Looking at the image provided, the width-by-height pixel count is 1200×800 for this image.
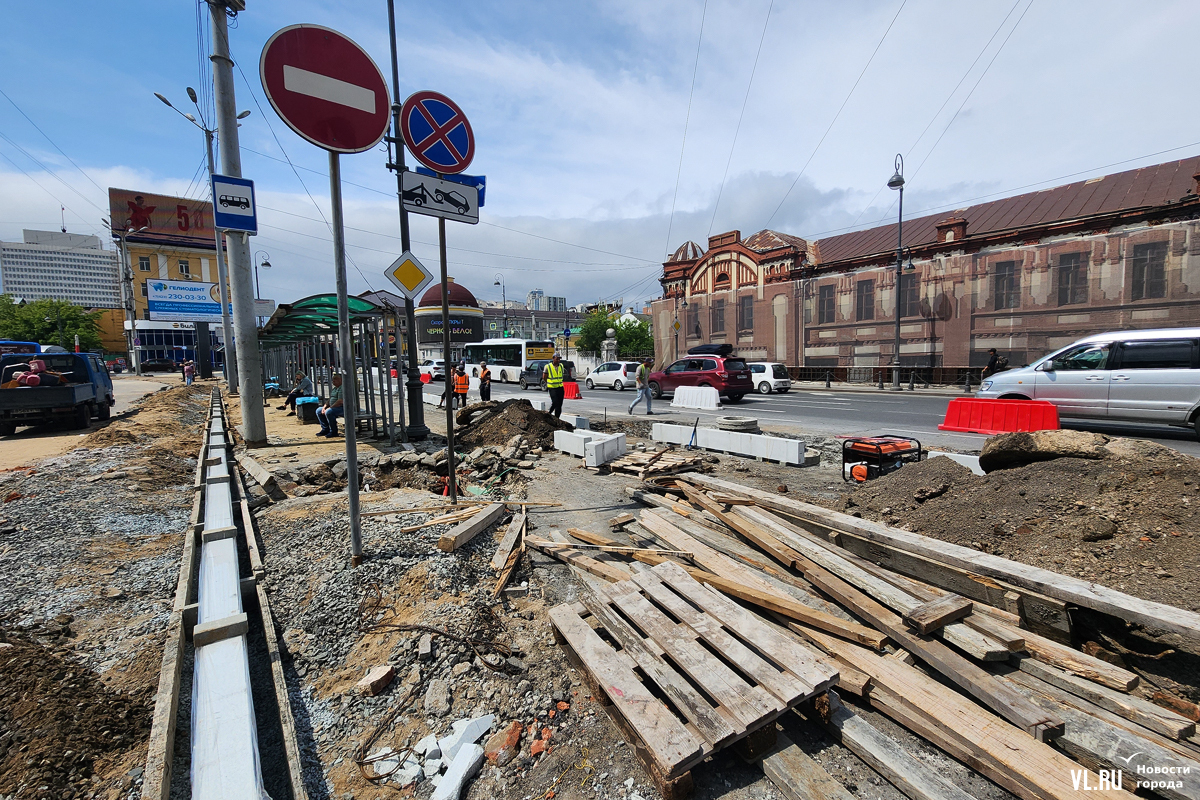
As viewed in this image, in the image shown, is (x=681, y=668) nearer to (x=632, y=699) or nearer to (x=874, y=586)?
(x=632, y=699)

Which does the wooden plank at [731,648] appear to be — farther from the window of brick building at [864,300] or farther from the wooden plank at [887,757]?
the window of brick building at [864,300]

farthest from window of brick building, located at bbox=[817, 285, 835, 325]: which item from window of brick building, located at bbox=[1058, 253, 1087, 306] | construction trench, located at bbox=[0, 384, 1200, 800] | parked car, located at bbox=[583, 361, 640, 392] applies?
construction trench, located at bbox=[0, 384, 1200, 800]

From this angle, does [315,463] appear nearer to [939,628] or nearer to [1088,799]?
[939,628]

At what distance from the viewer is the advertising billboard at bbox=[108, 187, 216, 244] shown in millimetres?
56969

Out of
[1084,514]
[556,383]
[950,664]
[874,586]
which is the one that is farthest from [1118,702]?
[556,383]

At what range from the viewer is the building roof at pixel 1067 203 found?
23.5 meters

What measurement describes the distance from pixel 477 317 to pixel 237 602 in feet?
230

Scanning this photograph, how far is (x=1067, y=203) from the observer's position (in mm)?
26188

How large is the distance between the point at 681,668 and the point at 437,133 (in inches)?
218

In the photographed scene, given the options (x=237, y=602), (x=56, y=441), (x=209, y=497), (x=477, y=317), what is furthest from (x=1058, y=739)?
(x=477, y=317)

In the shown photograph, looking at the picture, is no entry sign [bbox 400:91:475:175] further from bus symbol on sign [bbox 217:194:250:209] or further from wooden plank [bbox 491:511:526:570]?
bus symbol on sign [bbox 217:194:250:209]

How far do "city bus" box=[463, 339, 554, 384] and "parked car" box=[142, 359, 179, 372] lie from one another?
146 ft

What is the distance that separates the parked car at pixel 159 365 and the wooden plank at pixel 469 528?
229 feet

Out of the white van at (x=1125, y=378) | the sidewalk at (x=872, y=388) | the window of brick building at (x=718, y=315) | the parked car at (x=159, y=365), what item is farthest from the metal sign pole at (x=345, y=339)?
the parked car at (x=159, y=365)
